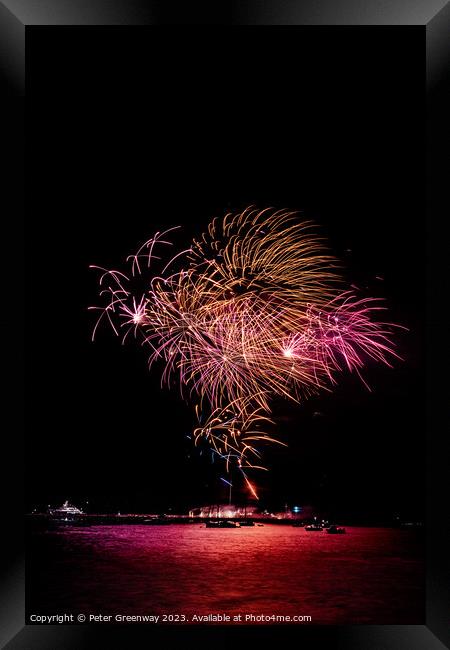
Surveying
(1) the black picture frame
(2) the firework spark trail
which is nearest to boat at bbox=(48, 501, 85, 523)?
(1) the black picture frame

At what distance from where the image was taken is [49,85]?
5.00 m

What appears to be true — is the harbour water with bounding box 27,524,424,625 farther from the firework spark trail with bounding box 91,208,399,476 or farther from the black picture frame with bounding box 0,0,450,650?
the firework spark trail with bounding box 91,208,399,476

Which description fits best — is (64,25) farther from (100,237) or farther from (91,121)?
(100,237)

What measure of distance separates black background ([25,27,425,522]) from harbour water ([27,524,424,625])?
1.30ft

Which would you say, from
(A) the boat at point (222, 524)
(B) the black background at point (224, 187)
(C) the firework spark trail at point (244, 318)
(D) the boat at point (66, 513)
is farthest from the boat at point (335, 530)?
(D) the boat at point (66, 513)

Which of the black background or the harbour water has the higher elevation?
the black background

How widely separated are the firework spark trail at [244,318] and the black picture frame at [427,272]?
78cm

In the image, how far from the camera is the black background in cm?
494

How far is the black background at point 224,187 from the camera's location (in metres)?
4.94

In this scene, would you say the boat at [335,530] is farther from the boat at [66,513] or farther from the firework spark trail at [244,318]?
the boat at [66,513]

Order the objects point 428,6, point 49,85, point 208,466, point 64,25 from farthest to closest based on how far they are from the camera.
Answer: point 208,466 < point 49,85 < point 64,25 < point 428,6

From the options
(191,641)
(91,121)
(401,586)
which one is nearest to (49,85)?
(91,121)

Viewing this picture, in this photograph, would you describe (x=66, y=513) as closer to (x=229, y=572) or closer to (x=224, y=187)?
(x=229, y=572)

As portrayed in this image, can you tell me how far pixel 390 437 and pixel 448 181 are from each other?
2.13 m
